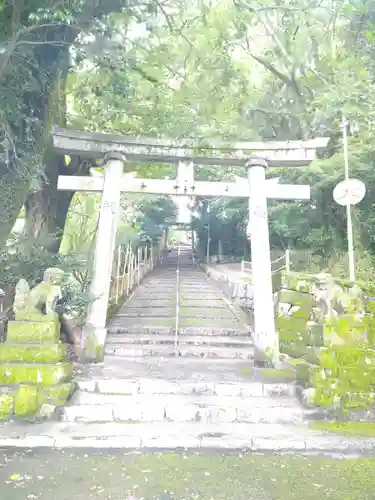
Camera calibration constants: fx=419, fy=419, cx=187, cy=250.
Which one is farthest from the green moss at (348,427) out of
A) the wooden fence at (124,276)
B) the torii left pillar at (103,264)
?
the wooden fence at (124,276)

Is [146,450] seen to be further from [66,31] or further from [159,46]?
[159,46]

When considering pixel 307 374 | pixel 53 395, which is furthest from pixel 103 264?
pixel 307 374

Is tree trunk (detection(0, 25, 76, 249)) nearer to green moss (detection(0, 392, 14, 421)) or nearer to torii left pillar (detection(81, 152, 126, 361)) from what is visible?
torii left pillar (detection(81, 152, 126, 361))

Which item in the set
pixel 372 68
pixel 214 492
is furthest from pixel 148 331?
pixel 372 68

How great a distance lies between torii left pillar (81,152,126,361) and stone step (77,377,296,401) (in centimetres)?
141

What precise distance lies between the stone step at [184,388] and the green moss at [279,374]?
0.48m

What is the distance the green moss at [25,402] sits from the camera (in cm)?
501

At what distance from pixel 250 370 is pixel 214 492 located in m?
3.93

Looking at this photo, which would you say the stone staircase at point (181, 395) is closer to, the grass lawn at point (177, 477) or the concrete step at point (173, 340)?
the concrete step at point (173, 340)

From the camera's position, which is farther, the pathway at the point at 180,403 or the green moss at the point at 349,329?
the green moss at the point at 349,329

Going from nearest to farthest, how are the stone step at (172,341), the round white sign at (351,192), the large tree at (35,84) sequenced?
the large tree at (35,84) < the stone step at (172,341) < the round white sign at (351,192)

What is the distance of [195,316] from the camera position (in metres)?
11.0

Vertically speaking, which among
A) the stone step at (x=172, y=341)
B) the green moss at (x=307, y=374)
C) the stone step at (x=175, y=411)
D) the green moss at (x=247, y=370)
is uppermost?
the stone step at (x=172, y=341)

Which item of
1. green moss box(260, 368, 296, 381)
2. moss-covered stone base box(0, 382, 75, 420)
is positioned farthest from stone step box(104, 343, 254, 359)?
moss-covered stone base box(0, 382, 75, 420)
